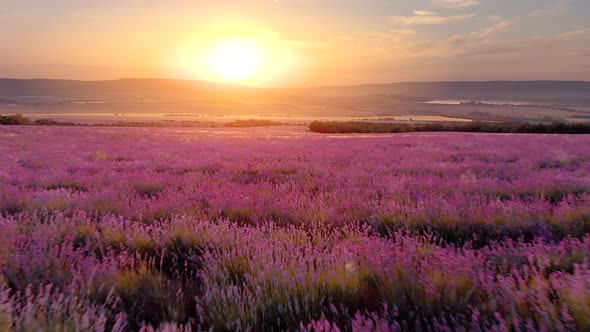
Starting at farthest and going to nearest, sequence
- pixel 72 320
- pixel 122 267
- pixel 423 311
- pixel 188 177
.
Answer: pixel 188 177 < pixel 122 267 < pixel 423 311 < pixel 72 320

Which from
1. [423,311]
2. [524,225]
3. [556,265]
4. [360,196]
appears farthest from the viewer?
[360,196]

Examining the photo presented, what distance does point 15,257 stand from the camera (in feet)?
9.20

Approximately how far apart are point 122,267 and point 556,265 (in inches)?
129

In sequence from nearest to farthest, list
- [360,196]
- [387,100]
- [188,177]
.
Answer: [360,196], [188,177], [387,100]

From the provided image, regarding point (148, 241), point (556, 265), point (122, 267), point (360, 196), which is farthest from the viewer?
point (360, 196)

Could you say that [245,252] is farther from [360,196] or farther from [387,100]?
[387,100]

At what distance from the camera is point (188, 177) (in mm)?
7324

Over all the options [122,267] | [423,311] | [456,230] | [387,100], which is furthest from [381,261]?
[387,100]

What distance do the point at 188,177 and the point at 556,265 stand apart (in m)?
6.19

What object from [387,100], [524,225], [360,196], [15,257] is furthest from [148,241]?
[387,100]

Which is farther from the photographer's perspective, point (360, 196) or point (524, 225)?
point (360, 196)

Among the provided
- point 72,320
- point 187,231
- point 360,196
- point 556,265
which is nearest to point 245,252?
point 187,231

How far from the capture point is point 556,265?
2639 mm

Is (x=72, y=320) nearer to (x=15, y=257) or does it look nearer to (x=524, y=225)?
(x=15, y=257)
